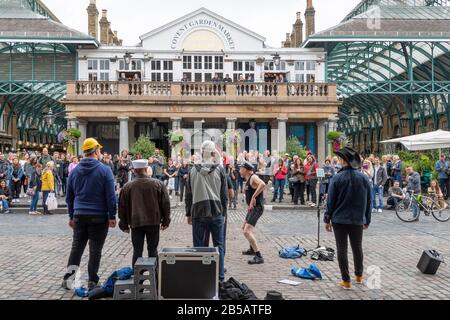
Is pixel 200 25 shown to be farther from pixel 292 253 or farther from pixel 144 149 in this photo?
pixel 292 253

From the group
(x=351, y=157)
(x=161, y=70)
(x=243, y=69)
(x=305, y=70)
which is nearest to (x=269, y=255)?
(x=351, y=157)

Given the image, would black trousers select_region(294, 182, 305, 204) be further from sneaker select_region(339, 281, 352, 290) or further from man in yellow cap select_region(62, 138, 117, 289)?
man in yellow cap select_region(62, 138, 117, 289)

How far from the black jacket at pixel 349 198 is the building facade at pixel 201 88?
2228 centimetres

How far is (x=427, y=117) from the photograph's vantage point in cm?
4391

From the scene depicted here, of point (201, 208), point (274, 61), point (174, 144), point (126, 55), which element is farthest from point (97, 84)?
point (201, 208)

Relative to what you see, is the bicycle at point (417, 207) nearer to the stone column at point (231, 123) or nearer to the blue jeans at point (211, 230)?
the blue jeans at point (211, 230)

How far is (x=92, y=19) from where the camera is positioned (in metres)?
38.0

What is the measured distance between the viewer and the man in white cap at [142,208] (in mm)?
6883

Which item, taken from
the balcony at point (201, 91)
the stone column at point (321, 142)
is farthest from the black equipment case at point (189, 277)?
the stone column at point (321, 142)

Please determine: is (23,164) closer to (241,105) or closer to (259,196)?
(241,105)

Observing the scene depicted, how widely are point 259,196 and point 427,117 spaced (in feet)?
129

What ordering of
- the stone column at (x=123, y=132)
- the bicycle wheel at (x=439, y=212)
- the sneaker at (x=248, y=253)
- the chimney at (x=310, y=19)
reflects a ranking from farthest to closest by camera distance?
the chimney at (x=310, y=19) < the stone column at (x=123, y=132) < the bicycle wheel at (x=439, y=212) < the sneaker at (x=248, y=253)

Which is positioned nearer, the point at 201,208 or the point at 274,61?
the point at 201,208
